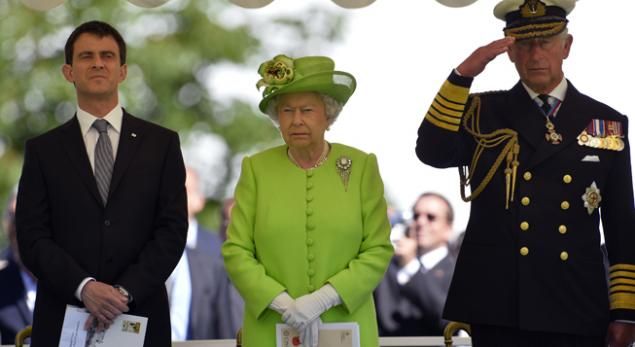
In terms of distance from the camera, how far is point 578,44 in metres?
7.48

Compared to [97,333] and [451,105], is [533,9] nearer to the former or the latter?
[451,105]

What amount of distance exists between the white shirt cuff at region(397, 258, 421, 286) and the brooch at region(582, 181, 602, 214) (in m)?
4.18

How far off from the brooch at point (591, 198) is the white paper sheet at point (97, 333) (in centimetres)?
169

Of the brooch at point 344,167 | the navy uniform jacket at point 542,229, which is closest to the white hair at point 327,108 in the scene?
the brooch at point 344,167

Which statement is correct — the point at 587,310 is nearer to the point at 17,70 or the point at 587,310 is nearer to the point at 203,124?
the point at 203,124

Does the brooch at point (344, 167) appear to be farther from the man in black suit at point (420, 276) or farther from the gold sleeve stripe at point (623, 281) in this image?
the man in black suit at point (420, 276)

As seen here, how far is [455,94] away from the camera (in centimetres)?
422

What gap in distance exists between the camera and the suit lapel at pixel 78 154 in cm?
444

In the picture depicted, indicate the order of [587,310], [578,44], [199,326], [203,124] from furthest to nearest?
[203,124] < [199,326] < [578,44] < [587,310]

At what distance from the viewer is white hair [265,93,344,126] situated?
4.49 metres

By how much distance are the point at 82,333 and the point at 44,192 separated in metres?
0.56

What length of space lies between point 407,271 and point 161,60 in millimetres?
2617

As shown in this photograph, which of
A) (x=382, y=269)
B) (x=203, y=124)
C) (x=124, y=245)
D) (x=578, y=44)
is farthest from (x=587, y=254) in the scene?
(x=203, y=124)

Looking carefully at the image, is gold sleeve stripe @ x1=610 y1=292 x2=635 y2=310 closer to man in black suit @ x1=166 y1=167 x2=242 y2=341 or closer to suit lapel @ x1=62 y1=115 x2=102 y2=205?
suit lapel @ x1=62 y1=115 x2=102 y2=205
